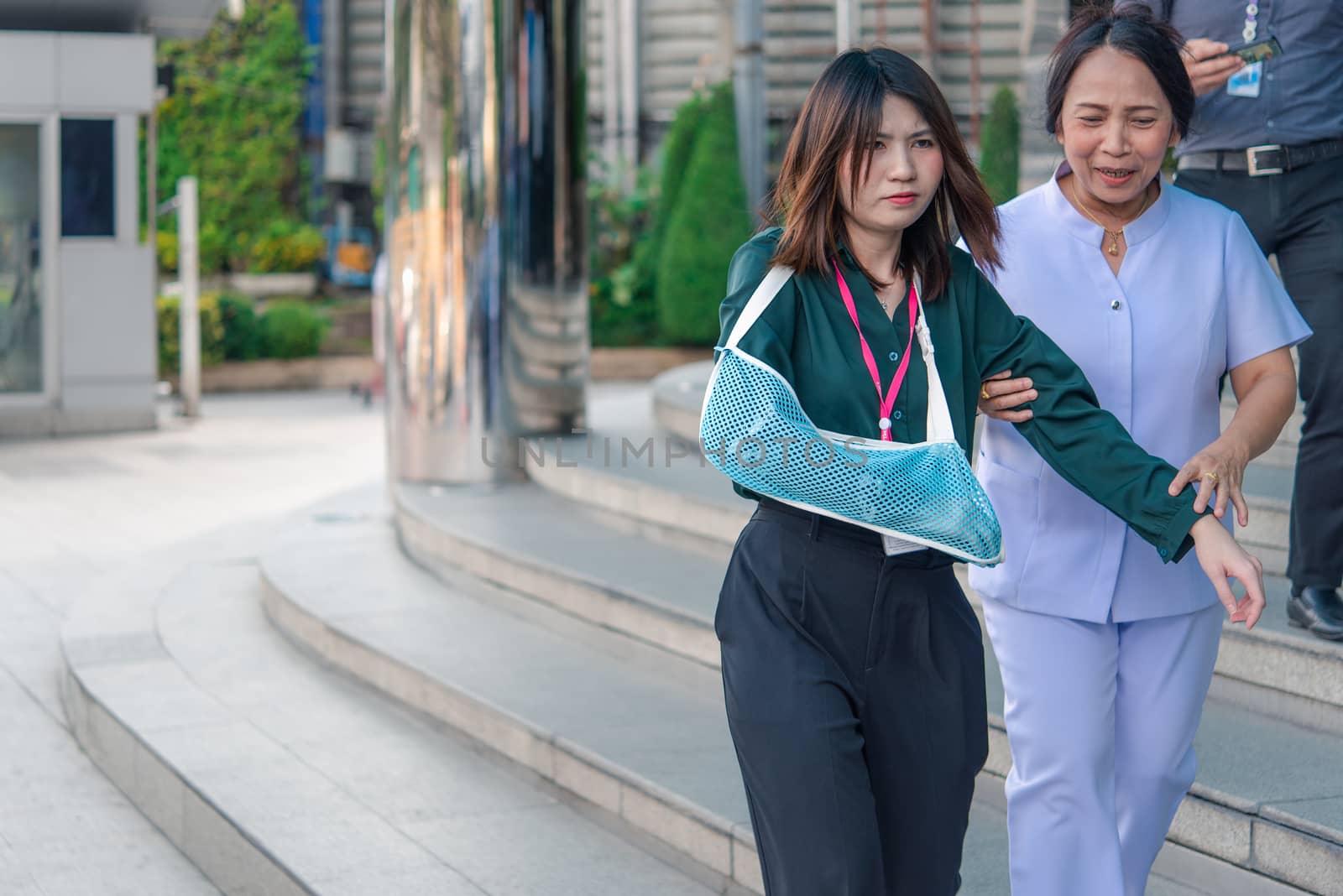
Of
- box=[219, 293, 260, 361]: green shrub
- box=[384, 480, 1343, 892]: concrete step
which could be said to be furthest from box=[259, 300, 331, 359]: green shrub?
box=[384, 480, 1343, 892]: concrete step

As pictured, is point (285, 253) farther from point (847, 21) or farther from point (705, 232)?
point (847, 21)

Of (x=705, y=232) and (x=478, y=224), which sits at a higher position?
(x=705, y=232)

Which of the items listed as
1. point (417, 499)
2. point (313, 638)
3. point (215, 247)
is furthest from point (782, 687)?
point (215, 247)

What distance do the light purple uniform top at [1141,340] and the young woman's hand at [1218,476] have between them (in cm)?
16

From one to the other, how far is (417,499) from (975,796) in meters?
3.88

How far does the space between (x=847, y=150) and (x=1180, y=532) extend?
0.69 meters

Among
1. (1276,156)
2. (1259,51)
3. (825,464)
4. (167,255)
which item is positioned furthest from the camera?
(167,255)

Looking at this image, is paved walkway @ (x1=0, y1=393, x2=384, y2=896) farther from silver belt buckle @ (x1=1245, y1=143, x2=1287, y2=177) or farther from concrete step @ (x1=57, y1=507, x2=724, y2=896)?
silver belt buckle @ (x1=1245, y1=143, x2=1287, y2=177)

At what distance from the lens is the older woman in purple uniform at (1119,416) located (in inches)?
92.0

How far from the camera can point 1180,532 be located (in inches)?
84.7

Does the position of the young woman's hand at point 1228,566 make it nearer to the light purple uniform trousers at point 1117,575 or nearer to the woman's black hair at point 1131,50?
the light purple uniform trousers at point 1117,575

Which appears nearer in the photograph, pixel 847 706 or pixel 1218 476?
pixel 847 706

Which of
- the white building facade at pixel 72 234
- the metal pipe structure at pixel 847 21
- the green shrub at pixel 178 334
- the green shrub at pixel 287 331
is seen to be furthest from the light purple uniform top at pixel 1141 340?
the metal pipe structure at pixel 847 21

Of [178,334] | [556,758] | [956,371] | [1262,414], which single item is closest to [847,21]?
[178,334]
